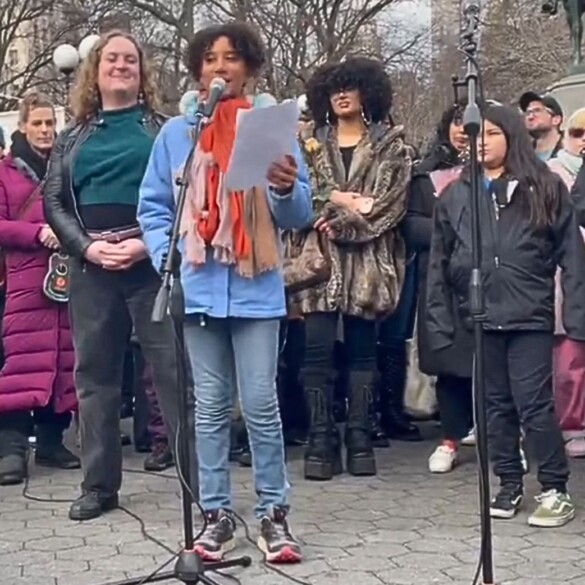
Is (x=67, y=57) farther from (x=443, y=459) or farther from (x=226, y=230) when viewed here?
(x=226, y=230)

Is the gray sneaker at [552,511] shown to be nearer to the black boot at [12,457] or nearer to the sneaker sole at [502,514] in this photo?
the sneaker sole at [502,514]

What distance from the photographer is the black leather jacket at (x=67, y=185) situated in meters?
5.59

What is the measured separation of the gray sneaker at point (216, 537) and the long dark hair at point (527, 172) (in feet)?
5.65

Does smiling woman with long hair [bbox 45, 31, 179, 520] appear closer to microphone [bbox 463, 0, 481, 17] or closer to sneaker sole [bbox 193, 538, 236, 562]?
sneaker sole [bbox 193, 538, 236, 562]

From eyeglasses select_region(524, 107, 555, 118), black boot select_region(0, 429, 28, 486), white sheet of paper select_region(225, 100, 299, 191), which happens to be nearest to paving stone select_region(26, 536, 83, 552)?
black boot select_region(0, 429, 28, 486)

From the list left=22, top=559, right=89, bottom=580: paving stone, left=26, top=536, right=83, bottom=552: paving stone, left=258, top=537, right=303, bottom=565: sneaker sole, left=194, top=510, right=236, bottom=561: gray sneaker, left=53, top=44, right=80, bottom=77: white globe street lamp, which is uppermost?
left=53, top=44, right=80, bottom=77: white globe street lamp

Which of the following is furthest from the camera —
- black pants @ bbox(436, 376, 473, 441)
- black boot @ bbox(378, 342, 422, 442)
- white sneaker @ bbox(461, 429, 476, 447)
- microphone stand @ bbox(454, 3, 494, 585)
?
black boot @ bbox(378, 342, 422, 442)

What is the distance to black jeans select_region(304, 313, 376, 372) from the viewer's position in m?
6.24

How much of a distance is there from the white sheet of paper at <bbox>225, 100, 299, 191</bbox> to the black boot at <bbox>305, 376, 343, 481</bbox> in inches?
75.5

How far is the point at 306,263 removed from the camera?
20.0 feet

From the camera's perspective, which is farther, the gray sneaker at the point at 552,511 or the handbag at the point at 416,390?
the handbag at the point at 416,390

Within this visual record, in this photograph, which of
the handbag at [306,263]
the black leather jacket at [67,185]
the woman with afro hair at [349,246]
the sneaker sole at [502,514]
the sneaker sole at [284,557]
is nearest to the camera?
the sneaker sole at [284,557]

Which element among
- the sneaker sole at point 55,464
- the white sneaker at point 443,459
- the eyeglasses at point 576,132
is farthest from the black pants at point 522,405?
Answer: the sneaker sole at point 55,464

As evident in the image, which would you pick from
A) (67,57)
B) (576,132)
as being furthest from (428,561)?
(67,57)
